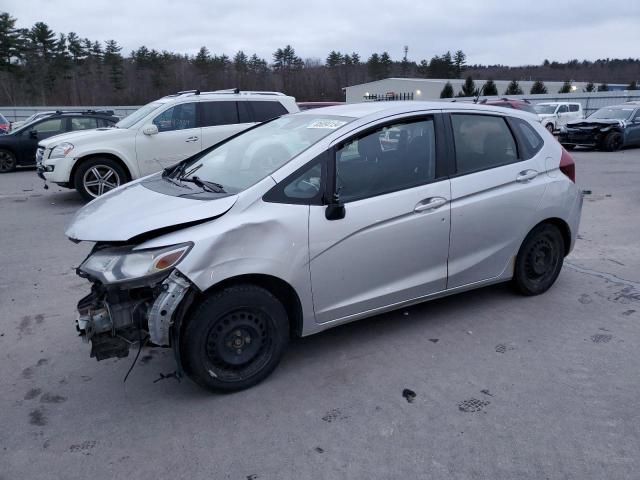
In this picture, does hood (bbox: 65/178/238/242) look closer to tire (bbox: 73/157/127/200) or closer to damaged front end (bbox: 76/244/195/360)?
damaged front end (bbox: 76/244/195/360)

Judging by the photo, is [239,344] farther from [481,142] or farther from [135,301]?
[481,142]

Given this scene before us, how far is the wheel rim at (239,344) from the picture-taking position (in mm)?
3279

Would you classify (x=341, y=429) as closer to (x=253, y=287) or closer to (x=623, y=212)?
(x=253, y=287)

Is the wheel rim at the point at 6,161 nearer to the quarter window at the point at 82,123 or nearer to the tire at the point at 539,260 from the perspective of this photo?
the quarter window at the point at 82,123

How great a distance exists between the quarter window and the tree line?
144ft

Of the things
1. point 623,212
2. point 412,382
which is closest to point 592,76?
point 623,212

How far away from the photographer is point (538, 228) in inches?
186

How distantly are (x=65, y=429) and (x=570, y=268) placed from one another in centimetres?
501

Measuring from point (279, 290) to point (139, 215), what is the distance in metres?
1.01

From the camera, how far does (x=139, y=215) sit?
3350 mm

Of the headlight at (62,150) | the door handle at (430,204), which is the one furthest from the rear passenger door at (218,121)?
the door handle at (430,204)

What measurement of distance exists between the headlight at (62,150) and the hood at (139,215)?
6.30 m

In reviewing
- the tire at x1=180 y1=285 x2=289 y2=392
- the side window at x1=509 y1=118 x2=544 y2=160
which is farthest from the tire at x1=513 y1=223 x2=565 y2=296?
the tire at x1=180 y1=285 x2=289 y2=392

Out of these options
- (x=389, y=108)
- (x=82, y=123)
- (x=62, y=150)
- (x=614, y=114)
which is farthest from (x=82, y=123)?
(x=614, y=114)
